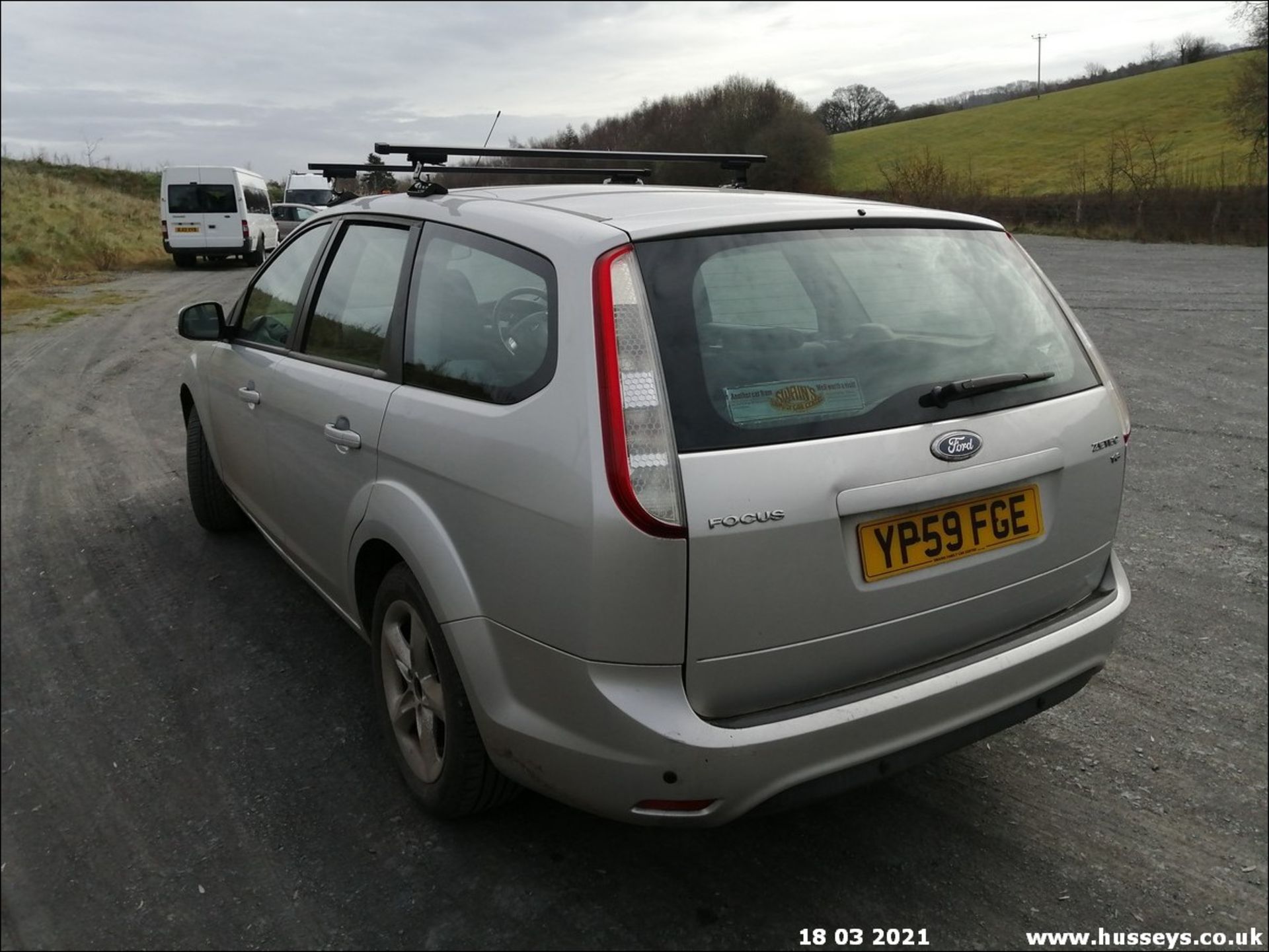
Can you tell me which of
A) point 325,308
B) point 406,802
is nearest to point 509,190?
point 325,308

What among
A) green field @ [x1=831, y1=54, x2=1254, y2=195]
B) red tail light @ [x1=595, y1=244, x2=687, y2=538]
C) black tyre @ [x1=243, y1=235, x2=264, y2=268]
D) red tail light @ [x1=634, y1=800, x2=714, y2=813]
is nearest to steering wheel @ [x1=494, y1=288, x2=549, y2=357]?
red tail light @ [x1=595, y1=244, x2=687, y2=538]

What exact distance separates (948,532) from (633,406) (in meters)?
0.81

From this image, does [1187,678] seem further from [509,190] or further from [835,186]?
[835,186]

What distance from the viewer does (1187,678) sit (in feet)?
11.7

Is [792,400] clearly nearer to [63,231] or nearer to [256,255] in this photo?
[256,255]

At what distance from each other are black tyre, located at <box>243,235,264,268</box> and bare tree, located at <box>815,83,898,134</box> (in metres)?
15.1

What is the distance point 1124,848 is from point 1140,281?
50.0ft

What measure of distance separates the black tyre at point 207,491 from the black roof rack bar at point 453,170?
1.55 m

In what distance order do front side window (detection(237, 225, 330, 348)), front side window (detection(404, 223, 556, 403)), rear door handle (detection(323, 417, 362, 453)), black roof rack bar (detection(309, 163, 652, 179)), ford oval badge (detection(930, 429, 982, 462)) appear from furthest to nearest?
front side window (detection(237, 225, 330, 348)), black roof rack bar (detection(309, 163, 652, 179)), rear door handle (detection(323, 417, 362, 453)), front side window (detection(404, 223, 556, 403)), ford oval badge (detection(930, 429, 982, 462))

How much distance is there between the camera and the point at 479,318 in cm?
265

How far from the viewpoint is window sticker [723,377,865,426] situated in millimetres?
2164

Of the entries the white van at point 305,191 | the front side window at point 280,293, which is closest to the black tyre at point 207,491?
the front side window at point 280,293

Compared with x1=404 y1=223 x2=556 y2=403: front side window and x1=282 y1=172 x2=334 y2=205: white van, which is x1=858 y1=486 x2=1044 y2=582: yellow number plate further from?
x1=282 y1=172 x2=334 y2=205: white van

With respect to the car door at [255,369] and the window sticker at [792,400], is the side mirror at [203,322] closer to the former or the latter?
the car door at [255,369]
